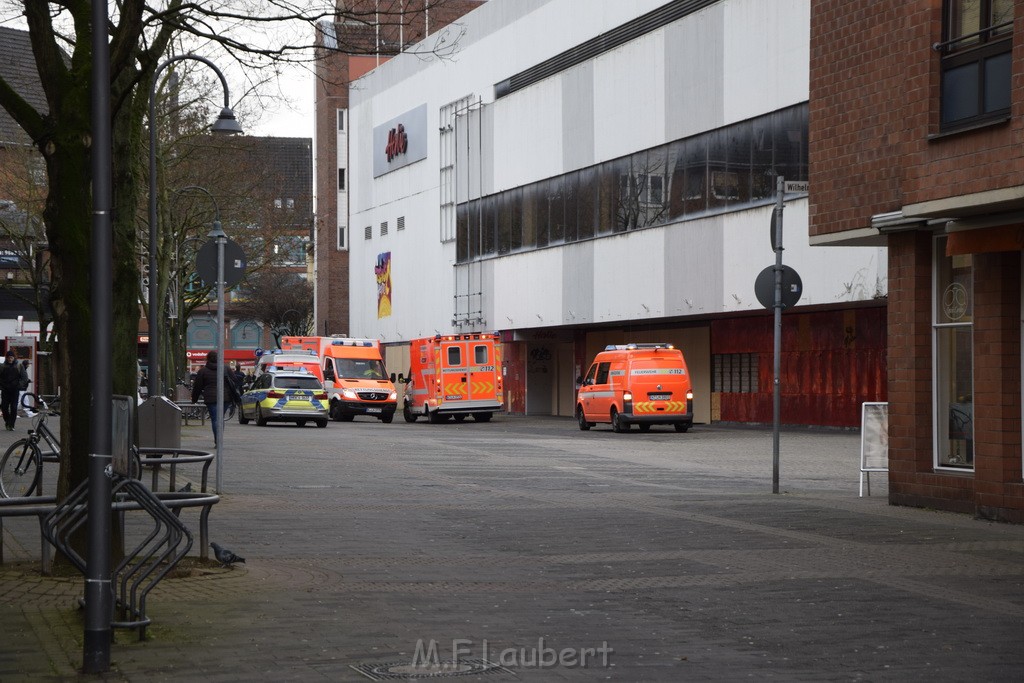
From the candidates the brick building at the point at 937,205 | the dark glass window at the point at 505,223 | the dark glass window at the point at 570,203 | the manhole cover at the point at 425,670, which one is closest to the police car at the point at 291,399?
the dark glass window at the point at 570,203

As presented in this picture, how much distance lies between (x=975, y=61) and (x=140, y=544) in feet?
32.9

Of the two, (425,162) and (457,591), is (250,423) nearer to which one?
(425,162)

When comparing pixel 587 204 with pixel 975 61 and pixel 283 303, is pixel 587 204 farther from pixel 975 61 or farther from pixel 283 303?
pixel 283 303

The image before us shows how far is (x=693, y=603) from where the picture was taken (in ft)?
32.9

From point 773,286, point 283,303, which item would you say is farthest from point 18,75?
point 283,303

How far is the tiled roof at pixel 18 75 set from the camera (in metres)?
47.6

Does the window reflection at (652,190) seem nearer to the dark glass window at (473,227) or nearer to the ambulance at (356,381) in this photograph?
the dark glass window at (473,227)

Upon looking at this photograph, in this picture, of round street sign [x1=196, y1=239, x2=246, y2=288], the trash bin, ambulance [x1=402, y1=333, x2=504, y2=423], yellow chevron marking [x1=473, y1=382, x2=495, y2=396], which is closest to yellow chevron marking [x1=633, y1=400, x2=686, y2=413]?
ambulance [x1=402, y1=333, x2=504, y2=423]

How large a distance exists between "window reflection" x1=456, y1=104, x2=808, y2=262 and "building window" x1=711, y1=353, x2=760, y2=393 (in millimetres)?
4598

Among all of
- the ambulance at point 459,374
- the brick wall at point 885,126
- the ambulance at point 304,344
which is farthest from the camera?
the ambulance at point 304,344

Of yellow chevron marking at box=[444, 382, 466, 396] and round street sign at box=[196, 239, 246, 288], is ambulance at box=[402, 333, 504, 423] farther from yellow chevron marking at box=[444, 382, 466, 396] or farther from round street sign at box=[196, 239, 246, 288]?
round street sign at box=[196, 239, 246, 288]

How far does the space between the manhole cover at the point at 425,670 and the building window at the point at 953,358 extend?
9799 mm

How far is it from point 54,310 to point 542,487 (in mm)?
10242

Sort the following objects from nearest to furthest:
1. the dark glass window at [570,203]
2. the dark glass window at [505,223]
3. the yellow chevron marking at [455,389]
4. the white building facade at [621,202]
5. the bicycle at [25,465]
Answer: the bicycle at [25,465], the white building facade at [621,202], the yellow chevron marking at [455,389], the dark glass window at [570,203], the dark glass window at [505,223]
